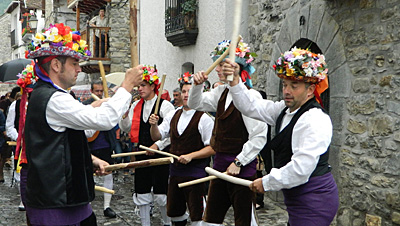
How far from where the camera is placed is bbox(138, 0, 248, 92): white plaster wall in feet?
35.6

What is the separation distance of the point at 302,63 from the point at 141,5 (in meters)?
13.5

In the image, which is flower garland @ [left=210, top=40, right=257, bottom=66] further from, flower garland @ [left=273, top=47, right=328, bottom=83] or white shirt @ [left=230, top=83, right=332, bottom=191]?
white shirt @ [left=230, top=83, right=332, bottom=191]

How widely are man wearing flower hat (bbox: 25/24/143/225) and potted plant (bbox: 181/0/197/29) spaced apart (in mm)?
8737

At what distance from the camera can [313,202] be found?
3658mm

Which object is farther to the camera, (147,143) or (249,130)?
(147,143)

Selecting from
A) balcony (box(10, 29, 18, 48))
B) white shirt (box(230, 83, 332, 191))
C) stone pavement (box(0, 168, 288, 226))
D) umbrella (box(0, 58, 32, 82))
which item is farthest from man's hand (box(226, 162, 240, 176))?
balcony (box(10, 29, 18, 48))

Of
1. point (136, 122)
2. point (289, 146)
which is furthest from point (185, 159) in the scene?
point (289, 146)

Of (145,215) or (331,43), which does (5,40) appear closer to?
(145,215)

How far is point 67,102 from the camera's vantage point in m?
3.54

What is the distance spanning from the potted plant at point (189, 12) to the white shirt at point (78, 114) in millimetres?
9004

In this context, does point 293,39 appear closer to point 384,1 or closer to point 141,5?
point 384,1

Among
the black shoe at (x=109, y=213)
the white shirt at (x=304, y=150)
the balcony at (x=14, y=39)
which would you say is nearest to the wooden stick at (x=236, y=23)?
the white shirt at (x=304, y=150)

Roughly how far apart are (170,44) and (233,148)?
377 inches

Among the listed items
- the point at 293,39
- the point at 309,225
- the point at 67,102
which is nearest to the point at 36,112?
the point at 67,102
